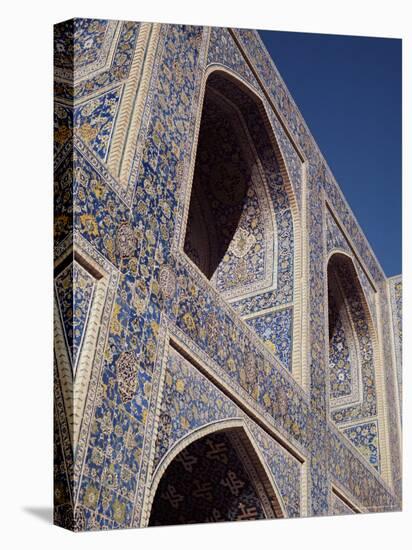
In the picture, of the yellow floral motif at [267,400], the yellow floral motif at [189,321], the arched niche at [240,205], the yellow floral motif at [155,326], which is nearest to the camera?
the yellow floral motif at [155,326]

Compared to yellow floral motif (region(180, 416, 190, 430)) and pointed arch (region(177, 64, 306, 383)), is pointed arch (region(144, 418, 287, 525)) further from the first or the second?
pointed arch (region(177, 64, 306, 383))

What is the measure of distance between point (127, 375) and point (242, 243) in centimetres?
305

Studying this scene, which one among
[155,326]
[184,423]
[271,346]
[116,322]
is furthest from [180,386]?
[271,346]

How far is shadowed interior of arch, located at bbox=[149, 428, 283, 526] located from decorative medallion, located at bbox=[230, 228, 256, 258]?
6.39 ft

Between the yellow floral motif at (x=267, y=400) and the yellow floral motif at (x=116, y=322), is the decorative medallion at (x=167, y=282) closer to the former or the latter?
the yellow floral motif at (x=116, y=322)

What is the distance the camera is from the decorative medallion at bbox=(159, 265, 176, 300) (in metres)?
5.14

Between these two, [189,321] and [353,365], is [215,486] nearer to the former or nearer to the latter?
[189,321]

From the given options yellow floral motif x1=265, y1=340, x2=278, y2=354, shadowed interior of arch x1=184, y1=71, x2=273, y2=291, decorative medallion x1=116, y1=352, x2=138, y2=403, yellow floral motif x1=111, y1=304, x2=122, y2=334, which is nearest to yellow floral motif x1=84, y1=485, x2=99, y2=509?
decorative medallion x1=116, y1=352, x2=138, y2=403

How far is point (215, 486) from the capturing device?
244 inches

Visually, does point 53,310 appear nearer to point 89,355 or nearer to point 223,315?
point 89,355

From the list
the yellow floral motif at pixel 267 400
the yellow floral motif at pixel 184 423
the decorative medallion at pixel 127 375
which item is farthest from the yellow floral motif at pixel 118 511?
the yellow floral motif at pixel 267 400

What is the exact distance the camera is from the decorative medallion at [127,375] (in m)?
4.69

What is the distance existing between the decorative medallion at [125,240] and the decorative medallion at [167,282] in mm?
289

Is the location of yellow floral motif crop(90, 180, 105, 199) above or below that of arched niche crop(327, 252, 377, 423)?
below
